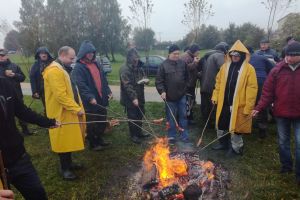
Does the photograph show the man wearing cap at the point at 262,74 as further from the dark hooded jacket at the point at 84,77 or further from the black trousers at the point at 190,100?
the dark hooded jacket at the point at 84,77

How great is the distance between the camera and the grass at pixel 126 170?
5.06 metres

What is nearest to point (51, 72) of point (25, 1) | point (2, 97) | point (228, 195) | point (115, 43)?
point (2, 97)

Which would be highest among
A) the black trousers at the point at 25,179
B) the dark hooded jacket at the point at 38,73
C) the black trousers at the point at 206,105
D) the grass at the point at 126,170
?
the dark hooded jacket at the point at 38,73

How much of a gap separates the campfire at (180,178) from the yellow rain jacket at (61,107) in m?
1.37

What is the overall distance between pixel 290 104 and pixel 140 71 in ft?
11.6

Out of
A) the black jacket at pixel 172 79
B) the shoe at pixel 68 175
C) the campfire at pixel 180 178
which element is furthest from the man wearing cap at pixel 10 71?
the campfire at pixel 180 178

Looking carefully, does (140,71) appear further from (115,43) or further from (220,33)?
(115,43)

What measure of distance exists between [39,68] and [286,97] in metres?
5.79

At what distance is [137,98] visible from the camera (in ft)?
24.4

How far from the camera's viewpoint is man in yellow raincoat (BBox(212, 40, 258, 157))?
6.03m

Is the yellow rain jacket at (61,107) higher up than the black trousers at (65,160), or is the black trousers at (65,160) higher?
the yellow rain jacket at (61,107)

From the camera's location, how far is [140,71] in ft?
24.5

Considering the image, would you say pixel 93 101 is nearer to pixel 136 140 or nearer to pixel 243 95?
pixel 136 140

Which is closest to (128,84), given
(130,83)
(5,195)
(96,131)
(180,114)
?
(130,83)
